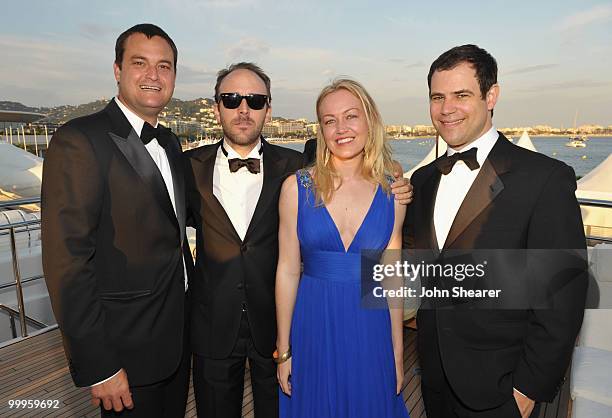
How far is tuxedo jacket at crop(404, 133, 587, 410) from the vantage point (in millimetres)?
1574

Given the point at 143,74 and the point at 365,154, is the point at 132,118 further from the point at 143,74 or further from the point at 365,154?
the point at 365,154

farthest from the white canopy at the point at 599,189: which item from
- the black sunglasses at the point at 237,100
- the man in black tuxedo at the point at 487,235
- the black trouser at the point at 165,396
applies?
the black trouser at the point at 165,396

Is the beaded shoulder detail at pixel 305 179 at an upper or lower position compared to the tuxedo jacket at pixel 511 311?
upper

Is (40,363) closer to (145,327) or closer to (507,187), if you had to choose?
(145,327)

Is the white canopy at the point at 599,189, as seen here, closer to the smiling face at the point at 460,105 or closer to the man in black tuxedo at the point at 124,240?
the smiling face at the point at 460,105

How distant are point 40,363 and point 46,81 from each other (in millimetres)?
58525

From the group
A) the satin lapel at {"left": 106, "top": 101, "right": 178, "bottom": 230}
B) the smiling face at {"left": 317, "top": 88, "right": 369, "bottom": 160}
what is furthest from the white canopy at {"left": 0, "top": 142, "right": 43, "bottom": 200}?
the smiling face at {"left": 317, "top": 88, "right": 369, "bottom": 160}

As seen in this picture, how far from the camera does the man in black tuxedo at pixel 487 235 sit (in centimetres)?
158

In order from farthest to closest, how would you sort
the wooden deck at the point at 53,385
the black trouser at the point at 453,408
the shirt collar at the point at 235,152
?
the wooden deck at the point at 53,385 < the shirt collar at the point at 235,152 < the black trouser at the point at 453,408

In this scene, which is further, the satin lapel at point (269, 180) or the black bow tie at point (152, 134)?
the satin lapel at point (269, 180)

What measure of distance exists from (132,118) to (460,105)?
5.05 ft

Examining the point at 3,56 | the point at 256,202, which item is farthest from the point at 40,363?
the point at 3,56

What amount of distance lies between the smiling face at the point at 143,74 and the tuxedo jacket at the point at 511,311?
4.77 feet

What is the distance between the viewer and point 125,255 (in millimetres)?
1788
